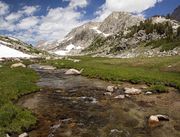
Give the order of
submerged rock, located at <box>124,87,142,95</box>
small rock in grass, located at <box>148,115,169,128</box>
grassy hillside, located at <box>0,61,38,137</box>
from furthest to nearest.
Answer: submerged rock, located at <box>124,87,142,95</box> → small rock in grass, located at <box>148,115,169,128</box> → grassy hillside, located at <box>0,61,38,137</box>

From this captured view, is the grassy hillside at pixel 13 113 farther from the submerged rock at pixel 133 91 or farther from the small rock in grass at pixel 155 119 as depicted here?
the submerged rock at pixel 133 91

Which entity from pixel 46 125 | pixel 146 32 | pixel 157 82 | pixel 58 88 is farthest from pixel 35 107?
pixel 146 32

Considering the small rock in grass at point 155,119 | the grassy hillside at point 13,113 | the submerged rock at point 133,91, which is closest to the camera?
the grassy hillside at point 13,113

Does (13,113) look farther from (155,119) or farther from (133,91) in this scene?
(133,91)

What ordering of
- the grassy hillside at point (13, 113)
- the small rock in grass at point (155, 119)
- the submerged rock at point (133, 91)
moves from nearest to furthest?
the grassy hillside at point (13, 113)
the small rock in grass at point (155, 119)
the submerged rock at point (133, 91)

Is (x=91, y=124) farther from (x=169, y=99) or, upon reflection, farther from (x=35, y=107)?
(x=169, y=99)

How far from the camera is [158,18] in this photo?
154875 mm

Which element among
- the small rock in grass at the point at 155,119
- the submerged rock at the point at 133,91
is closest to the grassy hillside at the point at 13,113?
the small rock in grass at the point at 155,119

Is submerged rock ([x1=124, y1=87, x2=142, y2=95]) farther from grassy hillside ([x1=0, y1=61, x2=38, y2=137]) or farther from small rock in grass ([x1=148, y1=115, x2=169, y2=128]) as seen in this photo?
grassy hillside ([x1=0, y1=61, x2=38, y2=137])


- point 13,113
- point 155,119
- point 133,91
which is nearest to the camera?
point 155,119

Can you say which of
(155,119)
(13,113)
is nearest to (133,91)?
(155,119)

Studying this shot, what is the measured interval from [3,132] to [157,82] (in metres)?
24.4

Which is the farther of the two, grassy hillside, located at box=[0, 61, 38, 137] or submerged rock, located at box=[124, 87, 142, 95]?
submerged rock, located at box=[124, 87, 142, 95]

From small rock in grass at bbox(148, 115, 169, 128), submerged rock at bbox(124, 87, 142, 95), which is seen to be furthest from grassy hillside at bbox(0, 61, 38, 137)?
submerged rock at bbox(124, 87, 142, 95)
